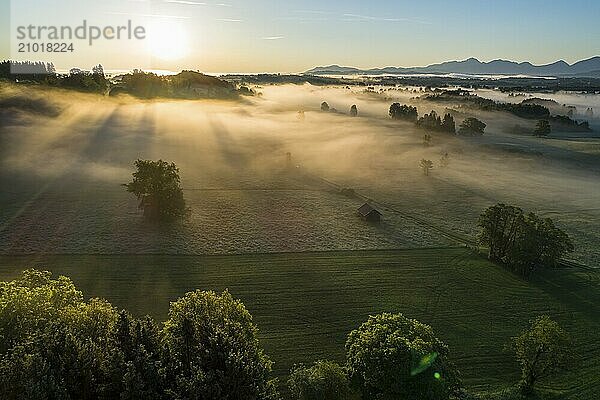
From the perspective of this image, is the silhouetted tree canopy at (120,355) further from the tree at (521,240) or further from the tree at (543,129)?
the tree at (543,129)

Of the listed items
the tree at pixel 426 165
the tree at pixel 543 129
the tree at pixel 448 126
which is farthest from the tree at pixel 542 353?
the tree at pixel 543 129

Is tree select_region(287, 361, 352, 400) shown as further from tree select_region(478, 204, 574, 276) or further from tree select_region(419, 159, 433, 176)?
tree select_region(419, 159, 433, 176)

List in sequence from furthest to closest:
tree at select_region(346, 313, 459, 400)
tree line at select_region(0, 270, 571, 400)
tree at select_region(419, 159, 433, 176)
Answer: tree at select_region(419, 159, 433, 176), tree at select_region(346, 313, 459, 400), tree line at select_region(0, 270, 571, 400)

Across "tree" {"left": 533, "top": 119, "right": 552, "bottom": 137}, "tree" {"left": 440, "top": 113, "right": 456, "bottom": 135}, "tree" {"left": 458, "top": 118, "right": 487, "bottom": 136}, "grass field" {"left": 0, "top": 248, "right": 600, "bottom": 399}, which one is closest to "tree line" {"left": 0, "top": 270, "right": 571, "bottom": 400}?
"grass field" {"left": 0, "top": 248, "right": 600, "bottom": 399}

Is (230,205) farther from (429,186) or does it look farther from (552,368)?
(552,368)

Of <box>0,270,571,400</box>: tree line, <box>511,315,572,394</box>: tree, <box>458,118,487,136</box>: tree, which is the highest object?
<box>458,118,487,136</box>: tree

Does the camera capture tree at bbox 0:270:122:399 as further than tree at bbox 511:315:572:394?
No
